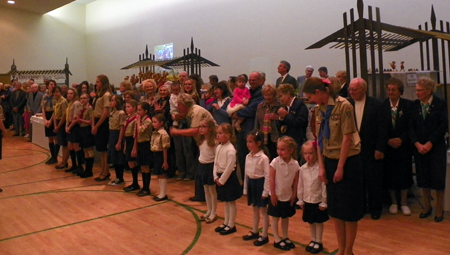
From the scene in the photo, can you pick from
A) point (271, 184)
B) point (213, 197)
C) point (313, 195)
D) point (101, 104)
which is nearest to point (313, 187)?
point (313, 195)

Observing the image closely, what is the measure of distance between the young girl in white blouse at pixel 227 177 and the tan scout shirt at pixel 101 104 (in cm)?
296

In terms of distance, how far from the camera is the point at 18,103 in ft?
40.4

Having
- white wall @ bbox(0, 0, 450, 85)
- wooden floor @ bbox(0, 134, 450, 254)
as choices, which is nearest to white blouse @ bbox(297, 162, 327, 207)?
wooden floor @ bbox(0, 134, 450, 254)

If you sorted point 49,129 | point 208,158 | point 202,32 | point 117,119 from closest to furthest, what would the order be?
1. point 208,158
2. point 117,119
3. point 49,129
4. point 202,32

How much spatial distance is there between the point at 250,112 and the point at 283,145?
1838 millimetres

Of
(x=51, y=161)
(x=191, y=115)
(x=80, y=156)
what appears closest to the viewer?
(x=191, y=115)

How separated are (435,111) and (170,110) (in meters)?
3.54

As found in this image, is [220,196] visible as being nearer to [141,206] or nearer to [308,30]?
[141,206]

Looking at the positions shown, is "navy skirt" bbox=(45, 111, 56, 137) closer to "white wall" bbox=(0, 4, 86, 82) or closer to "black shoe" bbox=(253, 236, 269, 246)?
"black shoe" bbox=(253, 236, 269, 246)

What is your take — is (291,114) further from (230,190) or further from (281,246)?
(281,246)

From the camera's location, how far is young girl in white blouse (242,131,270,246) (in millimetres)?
3672

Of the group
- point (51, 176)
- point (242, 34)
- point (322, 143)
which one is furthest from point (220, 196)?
point (242, 34)

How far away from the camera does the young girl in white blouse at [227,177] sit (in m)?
3.93

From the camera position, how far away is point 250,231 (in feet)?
12.6
